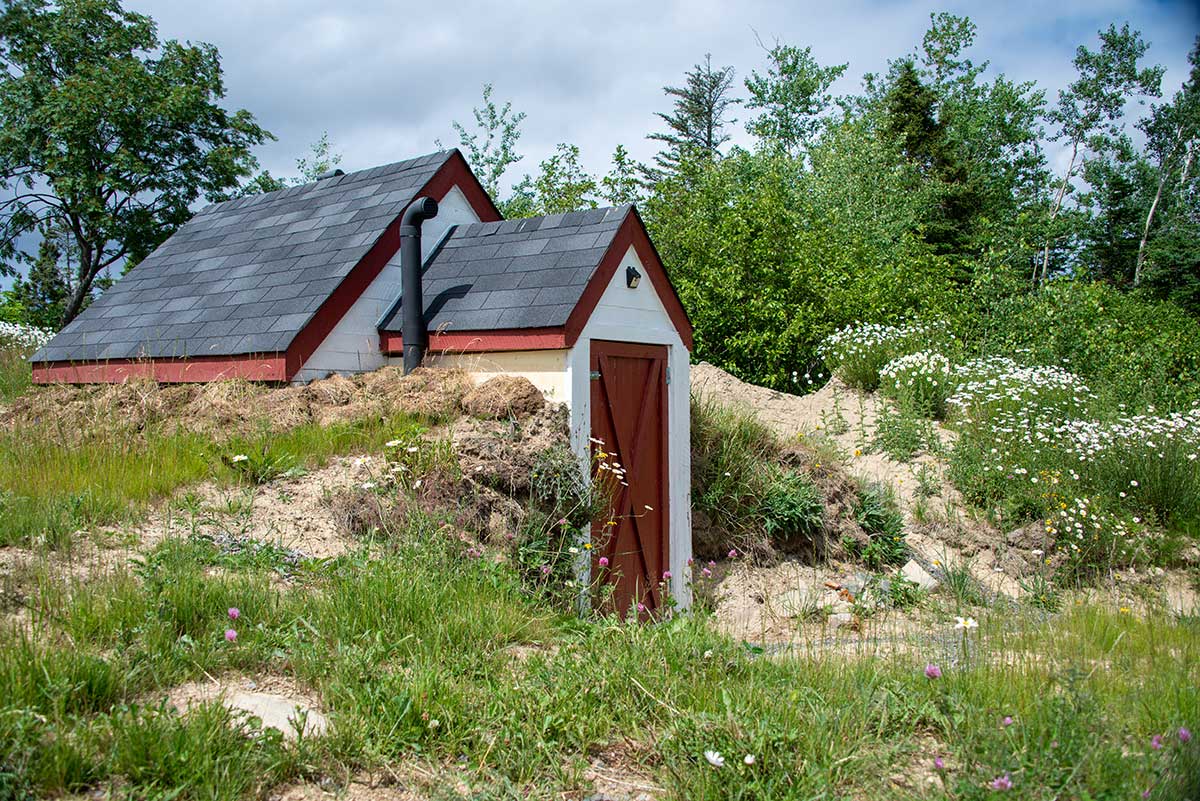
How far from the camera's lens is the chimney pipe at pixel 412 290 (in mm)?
7355

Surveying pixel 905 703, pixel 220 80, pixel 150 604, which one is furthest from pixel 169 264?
pixel 220 80

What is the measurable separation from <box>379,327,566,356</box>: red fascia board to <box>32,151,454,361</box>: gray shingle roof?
3.84ft

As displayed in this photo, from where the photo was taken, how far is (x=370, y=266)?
7.90m

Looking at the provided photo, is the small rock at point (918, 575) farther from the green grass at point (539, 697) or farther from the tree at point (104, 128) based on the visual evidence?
the tree at point (104, 128)

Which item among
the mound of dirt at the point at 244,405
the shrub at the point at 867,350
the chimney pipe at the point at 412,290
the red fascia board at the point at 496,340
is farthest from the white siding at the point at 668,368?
the shrub at the point at 867,350

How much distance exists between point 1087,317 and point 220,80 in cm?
2231

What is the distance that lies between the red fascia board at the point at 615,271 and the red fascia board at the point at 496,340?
5.6 inches

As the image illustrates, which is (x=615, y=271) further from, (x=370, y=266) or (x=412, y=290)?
(x=370, y=266)

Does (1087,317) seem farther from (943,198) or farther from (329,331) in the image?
(943,198)

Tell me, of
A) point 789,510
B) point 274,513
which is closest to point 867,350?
point 789,510

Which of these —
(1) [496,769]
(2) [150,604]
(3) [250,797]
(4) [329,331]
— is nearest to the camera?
(3) [250,797]

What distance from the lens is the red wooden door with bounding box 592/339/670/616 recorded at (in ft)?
23.1

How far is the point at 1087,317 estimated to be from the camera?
15031 millimetres

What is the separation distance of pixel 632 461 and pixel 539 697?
13.9 ft
